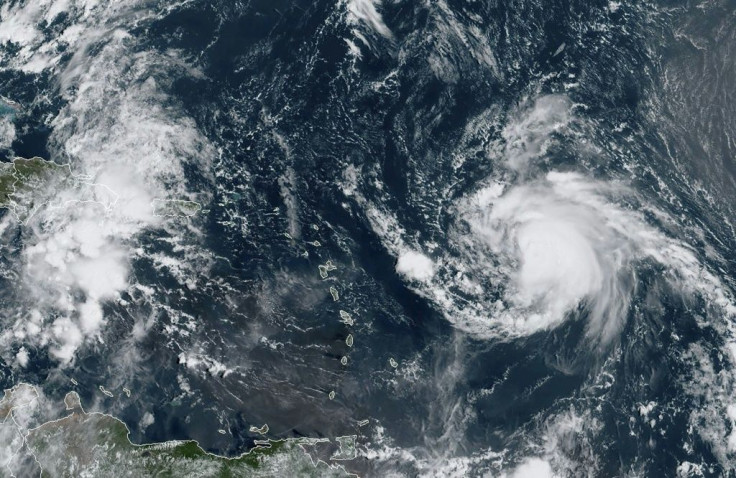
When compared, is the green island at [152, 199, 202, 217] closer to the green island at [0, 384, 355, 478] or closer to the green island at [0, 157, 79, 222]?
the green island at [0, 157, 79, 222]

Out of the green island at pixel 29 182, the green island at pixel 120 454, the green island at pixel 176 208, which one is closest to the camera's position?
the green island at pixel 120 454

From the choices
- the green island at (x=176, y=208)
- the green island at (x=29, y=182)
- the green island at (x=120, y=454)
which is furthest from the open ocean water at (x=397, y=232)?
the green island at (x=120, y=454)

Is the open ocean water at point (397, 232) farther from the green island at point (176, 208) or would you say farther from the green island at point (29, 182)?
the green island at point (29, 182)

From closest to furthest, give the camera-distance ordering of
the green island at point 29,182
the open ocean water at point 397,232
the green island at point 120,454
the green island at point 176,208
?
the open ocean water at point 397,232 < the green island at point 120,454 < the green island at point 176,208 < the green island at point 29,182

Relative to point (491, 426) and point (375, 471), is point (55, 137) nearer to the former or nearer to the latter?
point (375, 471)

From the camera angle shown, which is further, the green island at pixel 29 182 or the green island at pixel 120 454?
the green island at pixel 29 182

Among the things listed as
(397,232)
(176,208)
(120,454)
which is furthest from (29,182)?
(397,232)

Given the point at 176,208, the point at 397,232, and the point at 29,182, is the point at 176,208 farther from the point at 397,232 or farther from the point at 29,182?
the point at 397,232

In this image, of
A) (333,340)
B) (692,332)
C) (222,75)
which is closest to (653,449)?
(692,332)
